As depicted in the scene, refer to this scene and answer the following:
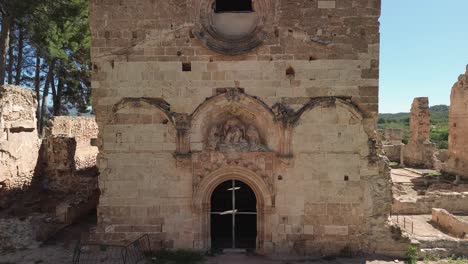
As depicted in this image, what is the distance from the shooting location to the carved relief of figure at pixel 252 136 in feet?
28.7

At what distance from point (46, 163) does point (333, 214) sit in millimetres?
10677

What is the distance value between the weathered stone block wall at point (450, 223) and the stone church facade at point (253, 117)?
4.03 meters

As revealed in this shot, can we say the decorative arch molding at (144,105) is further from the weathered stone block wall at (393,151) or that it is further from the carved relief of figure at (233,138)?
the weathered stone block wall at (393,151)

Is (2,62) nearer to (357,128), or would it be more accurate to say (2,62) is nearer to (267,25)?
(267,25)

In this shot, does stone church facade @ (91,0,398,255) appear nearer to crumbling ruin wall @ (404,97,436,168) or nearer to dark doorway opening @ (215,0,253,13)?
dark doorway opening @ (215,0,253,13)

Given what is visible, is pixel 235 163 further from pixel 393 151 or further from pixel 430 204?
pixel 393 151

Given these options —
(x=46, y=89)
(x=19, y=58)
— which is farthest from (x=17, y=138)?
(x=19, y=58)

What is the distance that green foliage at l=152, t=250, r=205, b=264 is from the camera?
8.35 metres

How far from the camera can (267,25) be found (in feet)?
28.1

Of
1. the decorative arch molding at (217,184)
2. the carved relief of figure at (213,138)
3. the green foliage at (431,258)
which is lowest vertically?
the green foliage at (431,258)

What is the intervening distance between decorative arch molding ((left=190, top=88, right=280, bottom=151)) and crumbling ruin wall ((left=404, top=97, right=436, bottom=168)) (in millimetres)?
20171

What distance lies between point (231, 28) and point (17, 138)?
8.29 m

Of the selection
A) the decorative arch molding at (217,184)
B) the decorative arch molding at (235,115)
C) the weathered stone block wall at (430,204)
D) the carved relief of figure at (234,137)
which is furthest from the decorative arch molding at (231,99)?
the weathered stone block wall at (430,204)

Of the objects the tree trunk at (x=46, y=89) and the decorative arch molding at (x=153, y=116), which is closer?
the decorative arch molding at (x=153, y=116)
